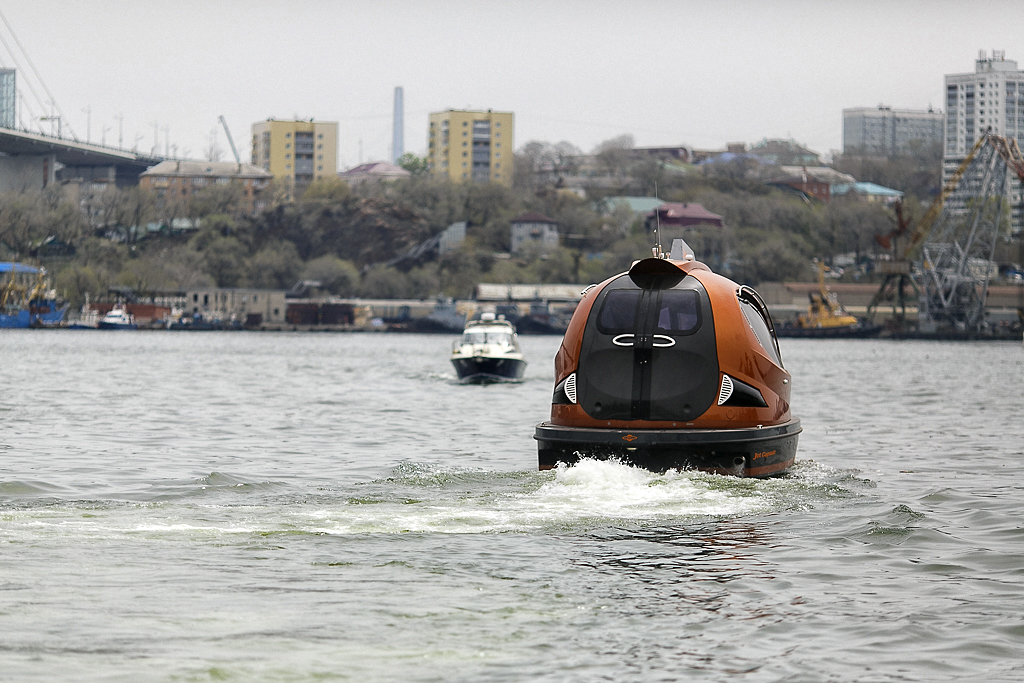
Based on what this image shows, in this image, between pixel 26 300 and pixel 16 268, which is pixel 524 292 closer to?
pixel 26 300

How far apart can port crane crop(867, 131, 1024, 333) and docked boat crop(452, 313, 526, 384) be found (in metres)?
107

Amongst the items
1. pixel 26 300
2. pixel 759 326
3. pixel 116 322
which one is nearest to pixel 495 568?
pixel 759 326

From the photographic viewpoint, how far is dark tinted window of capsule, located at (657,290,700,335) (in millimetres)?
14008

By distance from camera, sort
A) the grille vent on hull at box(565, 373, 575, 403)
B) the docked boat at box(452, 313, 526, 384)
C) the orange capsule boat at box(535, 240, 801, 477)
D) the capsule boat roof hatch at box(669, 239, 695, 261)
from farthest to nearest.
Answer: the docked boat at box(452, 313, 526, 384)
the capsule boat roof hatch at box(669, 239, 695, 261)
the grille vent on hull at box(565, 373, 575, 403)
the orange capsule boat at box(535, 240, 801, 477)

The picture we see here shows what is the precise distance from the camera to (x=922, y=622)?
27.9ft

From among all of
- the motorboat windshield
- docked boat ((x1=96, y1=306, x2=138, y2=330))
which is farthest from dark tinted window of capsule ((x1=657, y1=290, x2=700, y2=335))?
docked boat ((x1=96, y1=306, x2=138, y2=330))

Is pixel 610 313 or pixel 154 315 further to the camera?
pixel 154 315

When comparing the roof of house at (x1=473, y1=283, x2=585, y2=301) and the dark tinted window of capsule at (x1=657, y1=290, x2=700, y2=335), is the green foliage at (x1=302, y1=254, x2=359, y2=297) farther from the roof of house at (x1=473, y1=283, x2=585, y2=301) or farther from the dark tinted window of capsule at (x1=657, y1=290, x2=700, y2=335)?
the dark tinted window of capsule at (x1=657, y1=290, x2=700, y2=335)

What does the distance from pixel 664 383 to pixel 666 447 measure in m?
0.77

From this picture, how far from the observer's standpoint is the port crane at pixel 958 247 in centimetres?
→ 14862

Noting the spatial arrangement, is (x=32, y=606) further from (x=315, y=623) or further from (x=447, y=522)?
(x=447, y=522)

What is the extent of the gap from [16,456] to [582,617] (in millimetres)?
12996

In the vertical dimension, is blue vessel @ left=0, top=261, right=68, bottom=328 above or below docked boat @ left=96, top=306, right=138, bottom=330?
above

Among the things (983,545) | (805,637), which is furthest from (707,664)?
(983,545)
